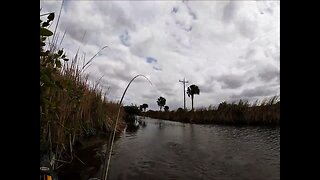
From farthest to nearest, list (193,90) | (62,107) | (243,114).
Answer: (193,90) < (243,114) < (62,107)

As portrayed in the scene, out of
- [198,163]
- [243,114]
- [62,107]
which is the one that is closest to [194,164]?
[198,163]

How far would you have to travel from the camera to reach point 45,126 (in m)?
2.50

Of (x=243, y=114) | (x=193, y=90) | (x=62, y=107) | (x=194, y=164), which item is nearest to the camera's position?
(x=62, y=107)

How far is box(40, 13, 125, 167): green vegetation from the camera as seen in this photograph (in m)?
1.57

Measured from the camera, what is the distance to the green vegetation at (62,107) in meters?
1.57

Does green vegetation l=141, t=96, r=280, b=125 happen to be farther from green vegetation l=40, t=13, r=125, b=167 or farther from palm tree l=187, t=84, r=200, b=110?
palm tree l=187, t=84, r=200, b=110

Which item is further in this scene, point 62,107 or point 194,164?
point 194,164

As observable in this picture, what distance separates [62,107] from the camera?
9.88 feet

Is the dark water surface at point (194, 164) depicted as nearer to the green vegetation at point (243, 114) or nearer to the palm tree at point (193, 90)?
the green vegetation at point (243, 114)

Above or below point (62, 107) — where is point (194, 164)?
below

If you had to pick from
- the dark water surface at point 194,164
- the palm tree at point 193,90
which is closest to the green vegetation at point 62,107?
the dark water surface at point 194,164

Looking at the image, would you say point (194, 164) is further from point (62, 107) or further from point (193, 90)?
point (193, 90)

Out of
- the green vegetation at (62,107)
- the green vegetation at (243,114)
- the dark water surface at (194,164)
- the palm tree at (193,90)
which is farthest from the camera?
the palm tree at (193,90)
